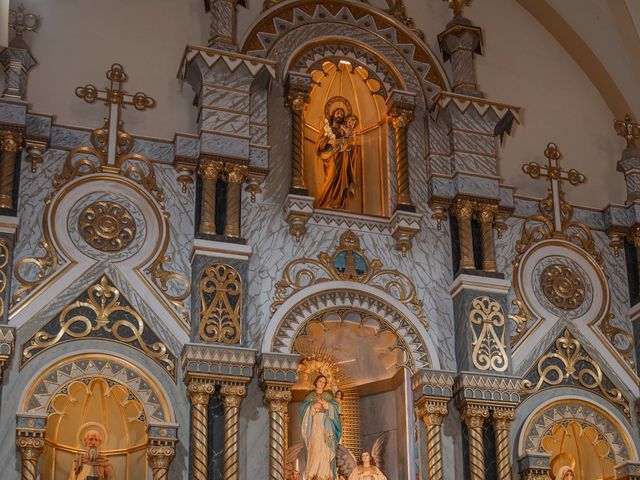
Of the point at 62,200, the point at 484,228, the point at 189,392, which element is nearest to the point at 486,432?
the point at 484,228

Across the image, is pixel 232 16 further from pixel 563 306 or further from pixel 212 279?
pixel 563 306

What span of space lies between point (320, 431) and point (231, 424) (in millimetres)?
1268

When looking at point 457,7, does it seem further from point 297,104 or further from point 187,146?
point 187,146

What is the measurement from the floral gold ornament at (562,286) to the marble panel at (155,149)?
4.89 metres

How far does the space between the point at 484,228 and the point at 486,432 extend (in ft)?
8.41

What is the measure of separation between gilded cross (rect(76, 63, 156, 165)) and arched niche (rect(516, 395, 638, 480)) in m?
5.78

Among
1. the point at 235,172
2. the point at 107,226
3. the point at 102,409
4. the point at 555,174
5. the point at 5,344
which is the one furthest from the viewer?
the point at 555,174

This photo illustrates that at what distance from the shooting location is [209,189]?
1415 centimetres

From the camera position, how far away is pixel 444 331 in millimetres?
14570

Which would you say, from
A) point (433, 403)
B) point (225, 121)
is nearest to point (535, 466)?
point (433, 403)

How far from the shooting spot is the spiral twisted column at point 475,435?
543 inches

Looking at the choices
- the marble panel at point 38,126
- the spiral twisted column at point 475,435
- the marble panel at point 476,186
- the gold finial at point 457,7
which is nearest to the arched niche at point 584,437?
the spiral twisted column at point 475,435

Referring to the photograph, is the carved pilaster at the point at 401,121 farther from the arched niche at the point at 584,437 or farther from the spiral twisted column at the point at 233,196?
the arched niche at the point at 584,437

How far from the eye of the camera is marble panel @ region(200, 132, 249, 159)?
46.6ft
